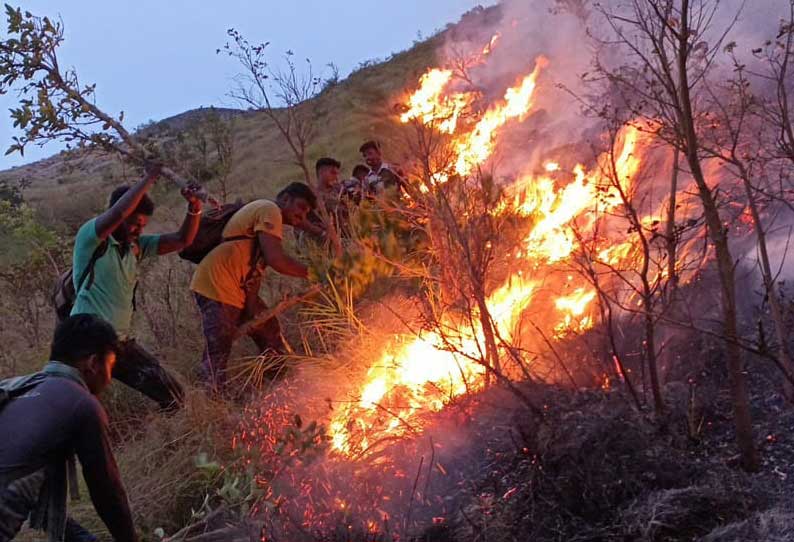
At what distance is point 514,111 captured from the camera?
8453mm

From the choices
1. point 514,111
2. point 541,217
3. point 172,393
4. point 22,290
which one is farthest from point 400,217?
point 22,290

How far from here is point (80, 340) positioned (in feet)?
8.92

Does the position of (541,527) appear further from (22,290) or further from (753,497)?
(22,290)

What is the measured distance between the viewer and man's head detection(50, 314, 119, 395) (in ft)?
8.88

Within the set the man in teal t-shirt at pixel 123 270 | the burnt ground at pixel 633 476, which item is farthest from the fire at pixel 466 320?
the man in teal t-shirt at pixel 123 270

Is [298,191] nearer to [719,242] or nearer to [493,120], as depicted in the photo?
[719,242]

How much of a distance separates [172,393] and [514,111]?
5522 mm

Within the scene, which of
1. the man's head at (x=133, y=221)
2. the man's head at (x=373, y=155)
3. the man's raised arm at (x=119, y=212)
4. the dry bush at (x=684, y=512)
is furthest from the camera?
the man's head at (x=373, y=155)

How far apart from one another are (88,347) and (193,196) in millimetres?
2109

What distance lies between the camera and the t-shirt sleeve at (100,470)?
2.52m

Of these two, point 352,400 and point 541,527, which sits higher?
point 352,400

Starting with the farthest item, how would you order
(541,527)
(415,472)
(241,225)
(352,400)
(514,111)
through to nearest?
(514,111), (241,225), (352,400), (415,472), (541,527)

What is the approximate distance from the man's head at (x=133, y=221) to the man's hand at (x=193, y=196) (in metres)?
0.36

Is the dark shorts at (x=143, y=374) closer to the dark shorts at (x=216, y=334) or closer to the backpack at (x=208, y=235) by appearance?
the dark shorts at (x=216, y=334)
